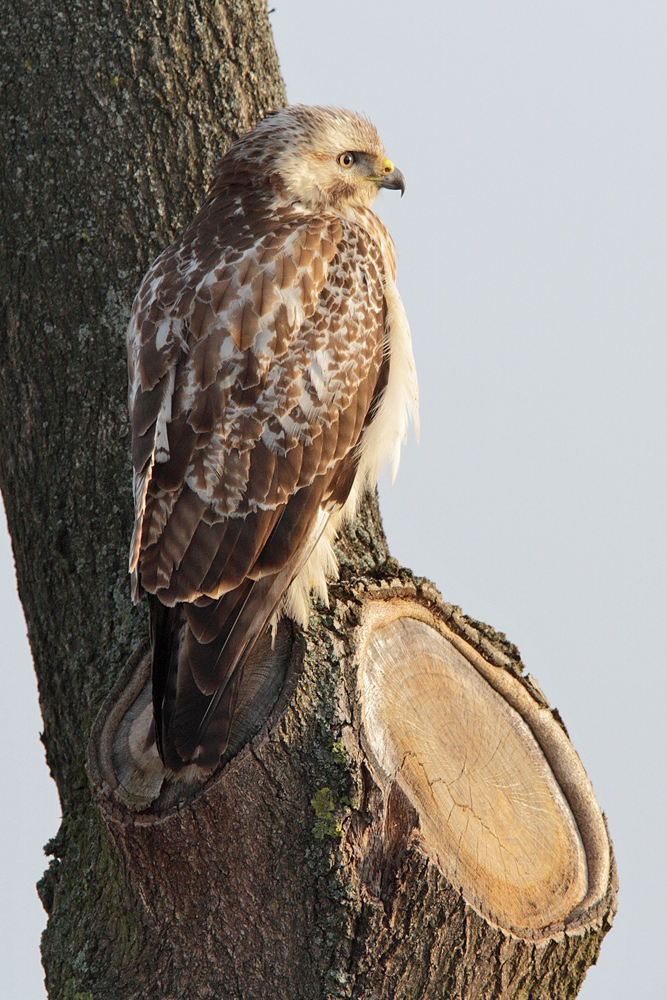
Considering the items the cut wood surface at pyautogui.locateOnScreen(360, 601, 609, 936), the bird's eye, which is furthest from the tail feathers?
the bird's eye

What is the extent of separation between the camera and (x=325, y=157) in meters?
3.53

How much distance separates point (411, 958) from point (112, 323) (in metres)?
2.24

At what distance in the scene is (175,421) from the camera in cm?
292

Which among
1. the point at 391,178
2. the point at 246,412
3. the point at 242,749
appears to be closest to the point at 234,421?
the point at 246,412

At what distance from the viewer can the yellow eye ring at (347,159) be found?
3.60 metres

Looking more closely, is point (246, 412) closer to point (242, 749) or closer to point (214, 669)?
point (214, 669)

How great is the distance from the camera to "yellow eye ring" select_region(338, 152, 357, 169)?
3602mm

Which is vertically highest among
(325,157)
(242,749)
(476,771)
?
(325,157)

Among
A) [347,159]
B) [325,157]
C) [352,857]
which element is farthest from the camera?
[347,159]

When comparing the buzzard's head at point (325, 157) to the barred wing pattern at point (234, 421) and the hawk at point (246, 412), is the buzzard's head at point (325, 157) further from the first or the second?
the barred wing pattern at point (234, 421)

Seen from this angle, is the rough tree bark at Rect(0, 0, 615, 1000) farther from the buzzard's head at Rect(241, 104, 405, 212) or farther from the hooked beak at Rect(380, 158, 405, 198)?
the hooked beak at Rect(380, 158, 405, 198)

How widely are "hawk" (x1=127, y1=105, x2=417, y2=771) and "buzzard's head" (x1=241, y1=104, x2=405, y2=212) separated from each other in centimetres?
1

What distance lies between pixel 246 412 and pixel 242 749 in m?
1.03

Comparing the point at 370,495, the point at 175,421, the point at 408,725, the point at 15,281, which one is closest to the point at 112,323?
the point at 15,281
